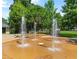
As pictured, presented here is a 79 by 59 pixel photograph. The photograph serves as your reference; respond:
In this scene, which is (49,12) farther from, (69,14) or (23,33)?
(23,33)

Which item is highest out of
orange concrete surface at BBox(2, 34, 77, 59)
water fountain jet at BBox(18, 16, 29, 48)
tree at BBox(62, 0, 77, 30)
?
tree at BBox(62, 0, 77, 30)

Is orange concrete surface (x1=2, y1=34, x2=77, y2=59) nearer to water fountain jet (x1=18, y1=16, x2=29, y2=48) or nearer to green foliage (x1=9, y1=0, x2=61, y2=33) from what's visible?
water fountain jet (x1=18, y1=16, x2=29, y2=48)

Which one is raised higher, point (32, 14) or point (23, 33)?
point (32, 14)

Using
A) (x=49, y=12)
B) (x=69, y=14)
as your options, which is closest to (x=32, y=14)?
(x=49, y=12)

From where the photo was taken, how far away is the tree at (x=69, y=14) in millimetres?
1946

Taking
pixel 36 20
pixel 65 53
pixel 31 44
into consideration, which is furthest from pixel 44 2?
pixel 65 53

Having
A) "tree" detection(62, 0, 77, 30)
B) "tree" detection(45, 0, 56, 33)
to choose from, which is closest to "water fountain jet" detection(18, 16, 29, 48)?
"tree" detection(45, 0, 56, 33)

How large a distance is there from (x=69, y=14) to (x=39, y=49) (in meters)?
0.67

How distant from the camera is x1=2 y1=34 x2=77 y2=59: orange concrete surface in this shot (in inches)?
79.0

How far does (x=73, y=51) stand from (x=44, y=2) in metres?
0.81

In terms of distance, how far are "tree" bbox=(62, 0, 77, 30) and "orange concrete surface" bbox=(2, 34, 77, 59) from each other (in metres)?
0.21

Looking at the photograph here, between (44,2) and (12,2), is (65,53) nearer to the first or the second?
(44,2)

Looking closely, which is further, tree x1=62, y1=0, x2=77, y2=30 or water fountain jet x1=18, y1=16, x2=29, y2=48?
water fountain jet x1=18, y1=16, x2=29, y2=48

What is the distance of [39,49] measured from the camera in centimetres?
211
